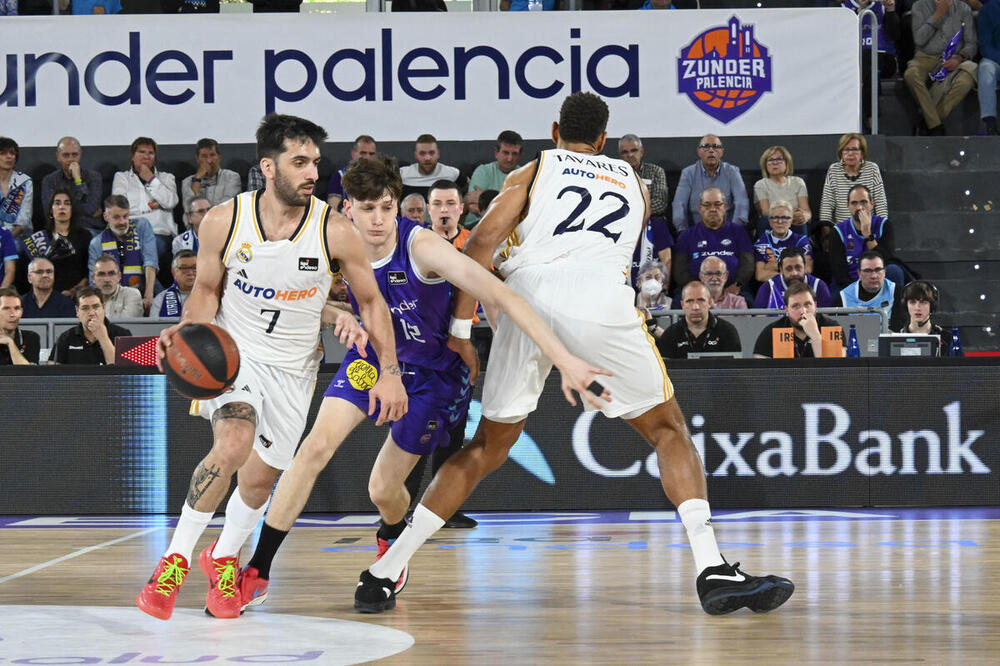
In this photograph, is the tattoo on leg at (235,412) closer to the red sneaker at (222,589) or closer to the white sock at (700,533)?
the red sneaker at (222,589)

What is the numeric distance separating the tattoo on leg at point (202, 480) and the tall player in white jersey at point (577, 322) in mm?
782

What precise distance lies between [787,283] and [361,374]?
259 inches

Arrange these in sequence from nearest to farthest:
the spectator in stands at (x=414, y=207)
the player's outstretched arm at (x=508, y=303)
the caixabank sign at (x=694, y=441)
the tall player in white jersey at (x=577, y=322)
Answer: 1. the player's outstretched arm at (x=508, y=303)
2. the tall player in white jersey at (x=577, y=322)
3. the caixabank sign at (x=694, y=441)
4. the spectator in stands at (x=414, y=207)

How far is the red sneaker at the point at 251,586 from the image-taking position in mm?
5453

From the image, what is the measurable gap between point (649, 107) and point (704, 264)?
109 inches

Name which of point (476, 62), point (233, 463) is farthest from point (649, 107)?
point (233, 463)

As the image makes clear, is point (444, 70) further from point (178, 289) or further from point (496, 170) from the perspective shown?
point (178, 289)

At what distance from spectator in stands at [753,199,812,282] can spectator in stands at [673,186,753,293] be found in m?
0.11

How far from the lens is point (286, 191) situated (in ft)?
17.5

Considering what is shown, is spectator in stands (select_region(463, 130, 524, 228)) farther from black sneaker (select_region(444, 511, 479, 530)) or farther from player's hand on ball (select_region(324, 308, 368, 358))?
player's hand on ball (select_region(324, 308, 368, 358))

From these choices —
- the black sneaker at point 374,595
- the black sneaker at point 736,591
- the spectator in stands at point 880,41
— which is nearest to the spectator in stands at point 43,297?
the black sneaker at point 374,595

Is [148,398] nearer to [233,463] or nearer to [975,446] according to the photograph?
[233,463]

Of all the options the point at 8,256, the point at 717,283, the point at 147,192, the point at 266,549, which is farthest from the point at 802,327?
the point at 8,256

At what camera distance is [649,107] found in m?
14.0
